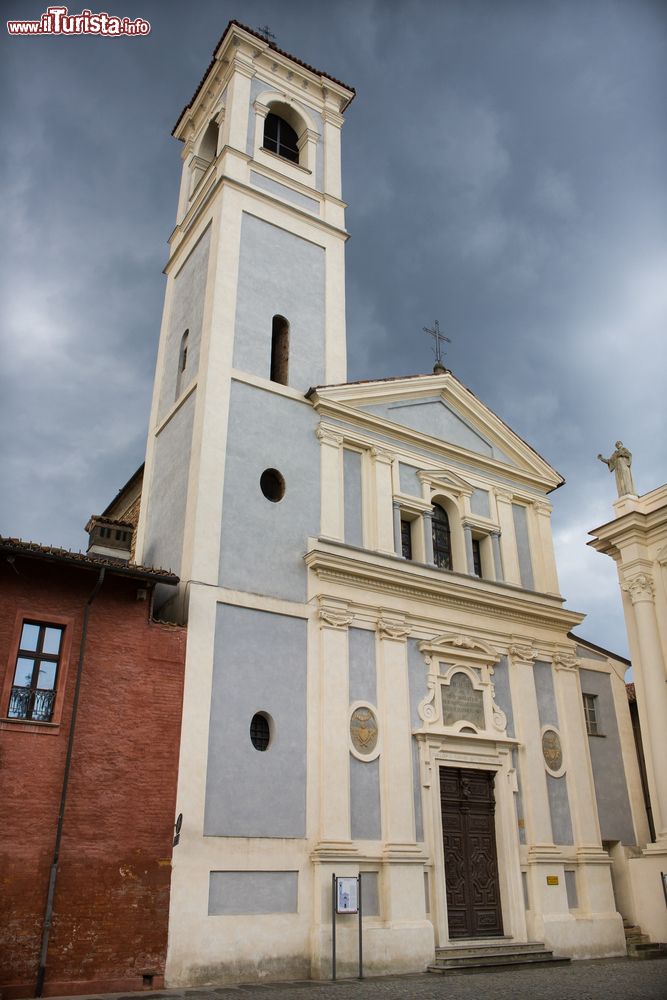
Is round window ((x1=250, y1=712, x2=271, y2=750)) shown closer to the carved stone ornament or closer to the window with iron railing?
the window with iron railing

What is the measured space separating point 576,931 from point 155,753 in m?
10.4

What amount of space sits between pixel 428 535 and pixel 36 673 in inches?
397

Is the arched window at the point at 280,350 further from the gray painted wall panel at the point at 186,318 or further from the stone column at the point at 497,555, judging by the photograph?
the stone column at the point at 497,555

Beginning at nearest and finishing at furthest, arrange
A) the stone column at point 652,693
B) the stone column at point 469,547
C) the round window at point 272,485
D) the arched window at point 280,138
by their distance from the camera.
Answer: the round window at point 272,485, the stone column at point 652,693, the stone column at point 469,547, the arched window at point 280,138

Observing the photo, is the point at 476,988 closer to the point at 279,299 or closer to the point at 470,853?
the point at 470,853

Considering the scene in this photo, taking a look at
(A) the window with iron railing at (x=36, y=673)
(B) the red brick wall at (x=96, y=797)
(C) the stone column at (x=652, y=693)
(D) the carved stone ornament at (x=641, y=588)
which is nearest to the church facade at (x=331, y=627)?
(B) the red brick wall at (x=96, y=797)

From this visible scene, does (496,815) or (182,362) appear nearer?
(496,815)

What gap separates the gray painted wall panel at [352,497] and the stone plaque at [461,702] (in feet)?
12.6

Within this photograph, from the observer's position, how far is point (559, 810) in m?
19.8

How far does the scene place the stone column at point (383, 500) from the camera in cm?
1997

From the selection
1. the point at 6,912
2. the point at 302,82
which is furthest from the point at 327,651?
the point at 302,82

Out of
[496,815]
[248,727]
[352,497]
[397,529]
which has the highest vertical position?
[352,497]

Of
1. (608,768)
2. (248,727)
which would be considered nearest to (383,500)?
(248,727)

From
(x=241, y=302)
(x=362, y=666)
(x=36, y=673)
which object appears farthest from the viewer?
(x=241, y=302)
